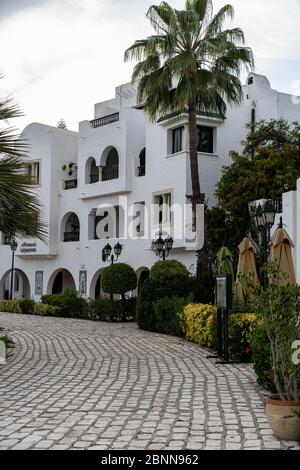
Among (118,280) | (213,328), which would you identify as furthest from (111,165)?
(213,328)

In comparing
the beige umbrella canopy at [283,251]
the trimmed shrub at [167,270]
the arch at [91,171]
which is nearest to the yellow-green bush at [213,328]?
the beige umbrella canopy at [283,251]

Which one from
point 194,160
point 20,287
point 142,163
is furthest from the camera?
Result: point 20,287

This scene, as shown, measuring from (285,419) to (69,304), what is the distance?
20206 mm

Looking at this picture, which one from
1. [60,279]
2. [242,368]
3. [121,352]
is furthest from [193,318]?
[60,279]

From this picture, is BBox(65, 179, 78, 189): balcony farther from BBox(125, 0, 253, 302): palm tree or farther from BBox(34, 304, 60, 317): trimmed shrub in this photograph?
BBox(125, 0, 253, 302): palm tree

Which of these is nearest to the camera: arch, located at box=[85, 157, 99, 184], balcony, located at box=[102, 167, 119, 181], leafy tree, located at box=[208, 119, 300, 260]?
leafy tree, located at box=[208, 119, 300, 260]

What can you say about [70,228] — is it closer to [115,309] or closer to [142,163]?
[142,163]

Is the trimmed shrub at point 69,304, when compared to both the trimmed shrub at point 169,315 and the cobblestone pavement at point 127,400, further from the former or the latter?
the cobblestone pavement at point 127,400

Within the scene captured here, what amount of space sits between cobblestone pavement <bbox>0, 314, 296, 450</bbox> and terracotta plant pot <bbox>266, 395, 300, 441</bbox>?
0.15 m

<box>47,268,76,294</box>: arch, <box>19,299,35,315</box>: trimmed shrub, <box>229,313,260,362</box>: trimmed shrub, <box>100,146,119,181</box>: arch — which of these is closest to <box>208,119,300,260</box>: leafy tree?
<box>100,146,119,181</box>: arch

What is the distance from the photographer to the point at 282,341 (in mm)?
6543

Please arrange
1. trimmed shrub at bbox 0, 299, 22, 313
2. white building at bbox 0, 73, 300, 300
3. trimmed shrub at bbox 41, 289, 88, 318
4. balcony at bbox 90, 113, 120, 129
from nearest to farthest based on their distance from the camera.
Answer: trimmed shrub at bbox 41, 289, 88, 318 → white building at bbox 0, 73, 300, 300 → trimmed shrub at bbox 0, 299, 22, 313 → balcony at bbox 90, 113, 120, 129

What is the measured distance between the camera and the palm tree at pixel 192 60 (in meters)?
20.1

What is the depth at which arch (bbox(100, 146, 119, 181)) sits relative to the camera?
96.8ft
